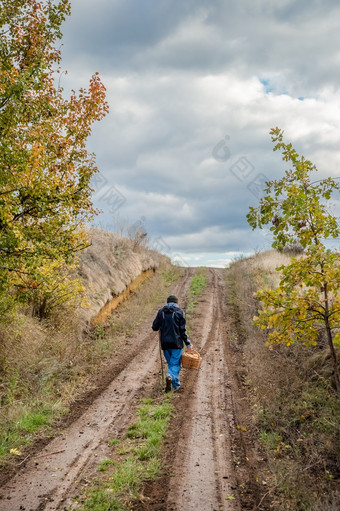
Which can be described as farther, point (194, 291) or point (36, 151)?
point (194, 291)

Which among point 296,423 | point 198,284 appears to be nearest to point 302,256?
point 296,423

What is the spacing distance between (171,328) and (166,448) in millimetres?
3703

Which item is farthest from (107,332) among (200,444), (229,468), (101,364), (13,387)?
(229,468)

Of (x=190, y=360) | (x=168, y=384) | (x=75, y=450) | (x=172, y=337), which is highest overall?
(x=172, y=337)

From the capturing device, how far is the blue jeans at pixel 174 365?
9703 millimetres

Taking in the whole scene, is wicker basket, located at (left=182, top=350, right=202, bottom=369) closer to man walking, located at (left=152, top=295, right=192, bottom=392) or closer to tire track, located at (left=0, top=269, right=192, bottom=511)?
man walking, located at (left=152, top=295, right=192, bottom=392)

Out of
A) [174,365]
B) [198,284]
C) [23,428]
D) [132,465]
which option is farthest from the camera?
[198,284]

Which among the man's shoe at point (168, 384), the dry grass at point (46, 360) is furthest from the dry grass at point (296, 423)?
the dry grass at point (46, 360)

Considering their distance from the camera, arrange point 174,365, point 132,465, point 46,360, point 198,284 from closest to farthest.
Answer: point 132,465 < point 46,360 < point 174,365 < point 198,284

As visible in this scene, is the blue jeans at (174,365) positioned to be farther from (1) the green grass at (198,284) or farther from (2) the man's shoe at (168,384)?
(1) the green grass at (198,284)

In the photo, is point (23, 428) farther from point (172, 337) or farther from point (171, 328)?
point (171, 328)

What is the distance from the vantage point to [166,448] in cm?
667

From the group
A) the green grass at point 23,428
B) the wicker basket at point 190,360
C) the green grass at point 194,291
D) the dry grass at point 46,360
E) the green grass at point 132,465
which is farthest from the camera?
the green grass at point 194,291

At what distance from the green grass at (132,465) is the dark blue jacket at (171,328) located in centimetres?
198
